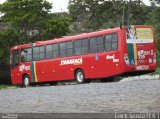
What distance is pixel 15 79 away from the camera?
37281mm

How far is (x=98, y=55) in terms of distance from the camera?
28.9 m

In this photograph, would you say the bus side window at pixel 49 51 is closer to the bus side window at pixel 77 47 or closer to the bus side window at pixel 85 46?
the bus side window at pixel 77 47

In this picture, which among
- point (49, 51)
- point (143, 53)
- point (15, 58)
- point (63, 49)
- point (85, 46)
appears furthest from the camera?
point (15, 58)

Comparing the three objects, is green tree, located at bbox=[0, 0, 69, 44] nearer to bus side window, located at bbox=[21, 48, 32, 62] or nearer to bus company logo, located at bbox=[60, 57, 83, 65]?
bus side window, located at bbox=[21, 48, 32, 62]

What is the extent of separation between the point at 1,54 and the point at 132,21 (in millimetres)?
20000

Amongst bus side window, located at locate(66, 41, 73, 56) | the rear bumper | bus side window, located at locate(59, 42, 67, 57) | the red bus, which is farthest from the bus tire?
the rear bumper

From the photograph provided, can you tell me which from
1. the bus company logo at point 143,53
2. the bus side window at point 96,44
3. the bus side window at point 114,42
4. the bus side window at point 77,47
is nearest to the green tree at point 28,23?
the bus side window at point 77,47

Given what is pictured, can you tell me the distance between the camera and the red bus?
91.0 feet

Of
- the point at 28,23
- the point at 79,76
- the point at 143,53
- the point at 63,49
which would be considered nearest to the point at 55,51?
the point at 63,49

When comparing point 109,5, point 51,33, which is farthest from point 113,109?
point 109,5

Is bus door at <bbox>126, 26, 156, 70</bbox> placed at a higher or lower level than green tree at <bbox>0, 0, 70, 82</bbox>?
lower

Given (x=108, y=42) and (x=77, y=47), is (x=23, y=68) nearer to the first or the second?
(x=77, y=47)

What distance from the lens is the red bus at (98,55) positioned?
27.8 meters

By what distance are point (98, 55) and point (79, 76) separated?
2.49 metres
